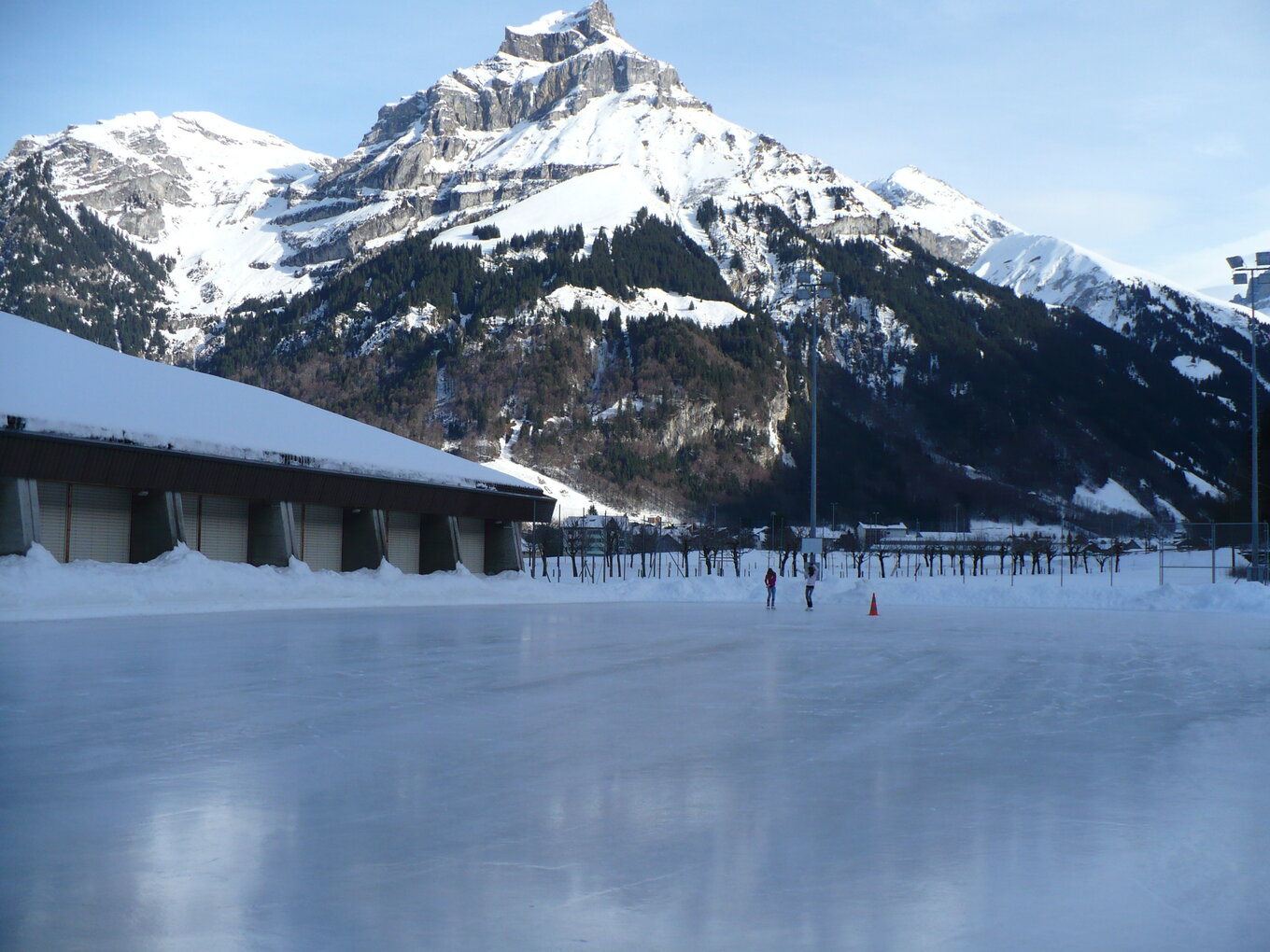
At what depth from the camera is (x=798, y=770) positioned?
9.09 metres

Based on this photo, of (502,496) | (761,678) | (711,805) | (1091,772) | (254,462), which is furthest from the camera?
(502,496)

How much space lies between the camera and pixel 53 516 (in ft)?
100

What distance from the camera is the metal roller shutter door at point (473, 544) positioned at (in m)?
49.2

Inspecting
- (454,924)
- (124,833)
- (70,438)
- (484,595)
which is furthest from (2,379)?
(454,924)

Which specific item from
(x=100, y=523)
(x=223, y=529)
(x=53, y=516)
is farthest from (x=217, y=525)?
(x=53, y=516)

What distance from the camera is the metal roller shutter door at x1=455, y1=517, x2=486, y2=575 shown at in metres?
49.2

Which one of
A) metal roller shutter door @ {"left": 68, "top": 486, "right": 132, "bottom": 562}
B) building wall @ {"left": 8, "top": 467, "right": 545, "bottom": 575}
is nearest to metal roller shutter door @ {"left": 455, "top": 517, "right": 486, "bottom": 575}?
building wall @ {"left": 8, "top": 467, "right": 545, "bottom": 575}

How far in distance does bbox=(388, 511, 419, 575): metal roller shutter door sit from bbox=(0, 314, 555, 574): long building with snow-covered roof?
0.22 ft

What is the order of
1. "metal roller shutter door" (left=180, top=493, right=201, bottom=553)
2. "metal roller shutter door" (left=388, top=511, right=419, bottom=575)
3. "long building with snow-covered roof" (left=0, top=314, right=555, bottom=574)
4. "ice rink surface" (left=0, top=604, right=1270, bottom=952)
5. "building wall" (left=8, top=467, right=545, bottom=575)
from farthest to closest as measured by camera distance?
"metal roller shutter door" (left=388, top=511, right=419, bottom=575)
"metal roller shutter door" (left=180, top=493, right=201, bottom=553)
"building wall" (left=8, top=467, right=545, bottom=575)
"long building with snow-covered roof" (left=0, top=314, right=555, bottom=574)
"ice rink surface" (left=0, top=604, right=1270, bottom=952)

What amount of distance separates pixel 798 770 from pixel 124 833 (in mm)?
5051

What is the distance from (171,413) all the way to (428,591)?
10481 mm

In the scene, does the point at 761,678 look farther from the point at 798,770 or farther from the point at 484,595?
the point at 484,595

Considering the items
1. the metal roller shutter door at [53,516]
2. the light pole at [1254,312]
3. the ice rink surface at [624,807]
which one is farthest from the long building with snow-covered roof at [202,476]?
the light pole at [1254,312]

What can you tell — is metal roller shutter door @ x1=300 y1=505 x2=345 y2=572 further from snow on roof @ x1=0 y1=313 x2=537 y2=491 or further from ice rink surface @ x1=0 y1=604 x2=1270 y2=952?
ice rink surface @ x1=0 y1=604 x2=1270 y2=952
